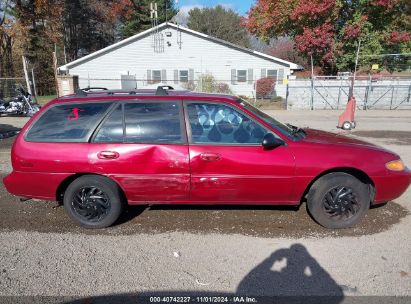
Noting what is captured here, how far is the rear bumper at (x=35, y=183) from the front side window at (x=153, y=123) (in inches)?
35.9

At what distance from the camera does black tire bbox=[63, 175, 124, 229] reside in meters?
3.81

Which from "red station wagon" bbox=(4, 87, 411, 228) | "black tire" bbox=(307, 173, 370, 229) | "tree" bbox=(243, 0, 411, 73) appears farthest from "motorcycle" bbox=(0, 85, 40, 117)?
"tree" bbox=(243, 0, 411, 73)

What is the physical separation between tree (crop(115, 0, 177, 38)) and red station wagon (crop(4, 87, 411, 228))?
39213mm

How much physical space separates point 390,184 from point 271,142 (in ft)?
4.97

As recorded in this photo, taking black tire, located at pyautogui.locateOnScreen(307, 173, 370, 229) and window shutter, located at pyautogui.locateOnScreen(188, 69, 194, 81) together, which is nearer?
black tire, located at pyautogui.locateOnScreen(307, 173, 370, 229)

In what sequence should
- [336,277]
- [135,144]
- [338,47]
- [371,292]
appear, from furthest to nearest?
[338,47] → [135,144] → [336,277] → [371,292]

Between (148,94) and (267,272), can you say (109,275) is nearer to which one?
(267,272)

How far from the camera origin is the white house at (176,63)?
24.8 m

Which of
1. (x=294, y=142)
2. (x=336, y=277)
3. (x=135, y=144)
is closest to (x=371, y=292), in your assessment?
(x=336, y=277)

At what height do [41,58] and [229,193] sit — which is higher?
[41,58]

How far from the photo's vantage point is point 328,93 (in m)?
19.5

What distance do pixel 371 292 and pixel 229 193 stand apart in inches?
65.9

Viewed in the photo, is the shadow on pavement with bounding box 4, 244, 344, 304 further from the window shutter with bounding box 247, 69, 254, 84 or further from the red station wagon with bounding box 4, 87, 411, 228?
the window shutter with bounding box 247, 69, 254, 84

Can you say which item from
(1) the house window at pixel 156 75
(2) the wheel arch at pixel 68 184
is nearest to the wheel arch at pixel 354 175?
(2) the wheel arch at pixel 68 184
